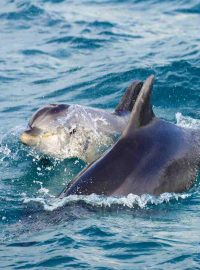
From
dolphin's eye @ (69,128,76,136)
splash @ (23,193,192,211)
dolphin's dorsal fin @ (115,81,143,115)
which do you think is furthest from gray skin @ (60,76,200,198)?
dolphin's eye @ (69,128,76,136)

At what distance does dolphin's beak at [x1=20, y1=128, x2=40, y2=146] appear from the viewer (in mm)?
15828

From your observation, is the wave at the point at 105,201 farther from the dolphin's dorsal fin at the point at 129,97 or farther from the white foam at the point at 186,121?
the white foam at the point at 186,121

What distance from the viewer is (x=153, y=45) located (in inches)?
941

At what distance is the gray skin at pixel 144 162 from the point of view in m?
11.9

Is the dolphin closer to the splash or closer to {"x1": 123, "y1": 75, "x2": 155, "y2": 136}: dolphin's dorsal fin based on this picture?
{"x1": 123, "y1": 75, "x2": 155, "y2": 136}: dolphin's dorsal fin

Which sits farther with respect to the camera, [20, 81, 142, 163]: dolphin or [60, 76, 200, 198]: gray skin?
[20, 81, 142, 163]: dolphin

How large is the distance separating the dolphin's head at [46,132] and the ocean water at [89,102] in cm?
27

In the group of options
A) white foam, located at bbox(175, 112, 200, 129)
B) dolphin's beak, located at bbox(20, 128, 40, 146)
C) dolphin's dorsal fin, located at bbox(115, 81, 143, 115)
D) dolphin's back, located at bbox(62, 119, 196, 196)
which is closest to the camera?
dolphin's back, located at bbox(62, 119, 196, 196)

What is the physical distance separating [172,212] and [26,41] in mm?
15453

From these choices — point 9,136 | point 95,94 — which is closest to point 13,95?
point 95,94

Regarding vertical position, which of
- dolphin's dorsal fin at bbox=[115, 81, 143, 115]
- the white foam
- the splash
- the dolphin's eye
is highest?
dolphin's dorsal fin at bbox=[115, 81, 143, 115]

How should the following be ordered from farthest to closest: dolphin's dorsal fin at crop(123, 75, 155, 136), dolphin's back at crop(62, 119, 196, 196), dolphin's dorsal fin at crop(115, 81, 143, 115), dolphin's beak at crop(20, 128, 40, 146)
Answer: dolphin's beak at crop(20, 128, 40, 146), dolphin's dorsal fin at crop(115, 81, 143, 115), dolphin's dorsal fin at crop(123, 75, 155, 136), dolphin's back at crop(62, 119, 196, 196)

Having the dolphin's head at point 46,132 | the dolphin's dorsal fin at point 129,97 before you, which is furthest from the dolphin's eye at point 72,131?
the dolphin's dorsal fin at point 129,97

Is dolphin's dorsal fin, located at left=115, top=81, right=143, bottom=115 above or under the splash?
above
